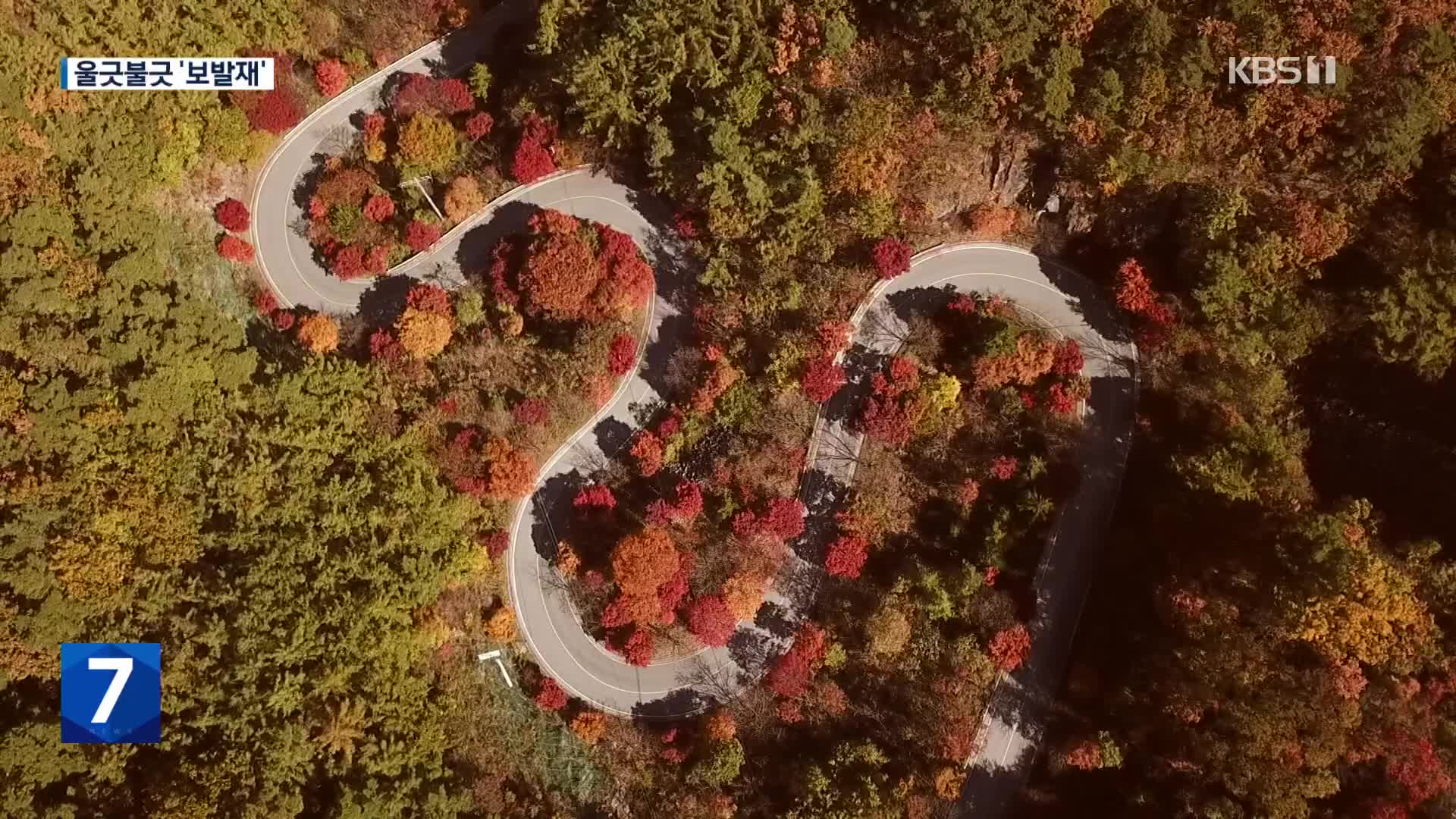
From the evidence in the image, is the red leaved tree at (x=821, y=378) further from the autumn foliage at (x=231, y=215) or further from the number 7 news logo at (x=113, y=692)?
the number 7 news logo at (x=113, y=692)

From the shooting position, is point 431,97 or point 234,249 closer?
point 431,97

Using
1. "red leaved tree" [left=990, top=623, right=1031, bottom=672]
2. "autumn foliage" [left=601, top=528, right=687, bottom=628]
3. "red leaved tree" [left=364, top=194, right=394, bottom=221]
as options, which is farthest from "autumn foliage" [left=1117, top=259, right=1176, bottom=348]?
"red leaved tree" [left=364, top=194, right=394, bottom=221]

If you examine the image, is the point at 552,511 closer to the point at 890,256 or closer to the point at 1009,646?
the point at 890,256

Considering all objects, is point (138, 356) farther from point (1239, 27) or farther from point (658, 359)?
point (1239, 27)

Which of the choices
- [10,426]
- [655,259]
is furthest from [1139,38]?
[10,426]

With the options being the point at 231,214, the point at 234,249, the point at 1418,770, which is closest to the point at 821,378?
the point at 1418,770

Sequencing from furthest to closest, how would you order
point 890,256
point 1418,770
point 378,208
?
point 378,208, point 890,256, point 1418,770
